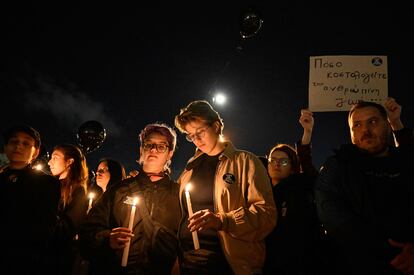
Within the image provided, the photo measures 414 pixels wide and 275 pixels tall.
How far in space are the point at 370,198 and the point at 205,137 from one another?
5.06 ft

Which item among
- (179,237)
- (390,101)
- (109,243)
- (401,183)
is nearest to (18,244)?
(109,243)

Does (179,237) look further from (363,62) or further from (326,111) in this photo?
(363,62)

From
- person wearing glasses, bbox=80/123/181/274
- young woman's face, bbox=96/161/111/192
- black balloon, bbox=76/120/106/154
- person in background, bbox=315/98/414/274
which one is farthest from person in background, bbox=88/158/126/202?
person in background, bbox=315/98/414/274

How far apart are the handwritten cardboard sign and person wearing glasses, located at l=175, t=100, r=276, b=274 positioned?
195 cm

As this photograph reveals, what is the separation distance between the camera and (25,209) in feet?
10.1

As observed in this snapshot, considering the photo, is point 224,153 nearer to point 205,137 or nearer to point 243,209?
point 205,137

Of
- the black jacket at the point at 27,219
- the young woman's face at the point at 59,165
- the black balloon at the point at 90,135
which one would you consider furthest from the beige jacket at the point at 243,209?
the black balloon at the point at 90,135

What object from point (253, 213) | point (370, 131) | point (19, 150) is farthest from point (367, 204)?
point (19, 150)

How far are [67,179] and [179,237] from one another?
2047 mm

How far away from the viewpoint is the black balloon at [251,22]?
23.8 ft

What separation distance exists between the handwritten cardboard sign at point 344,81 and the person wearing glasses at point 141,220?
2.35 meters

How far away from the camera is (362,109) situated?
3.02 meters

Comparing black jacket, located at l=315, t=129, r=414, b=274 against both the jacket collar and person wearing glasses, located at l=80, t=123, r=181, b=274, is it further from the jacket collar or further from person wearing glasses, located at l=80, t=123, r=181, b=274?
person wearing glasses, located at l=80, t=123, r=181, b=274

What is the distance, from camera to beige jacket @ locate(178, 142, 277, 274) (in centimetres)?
249
